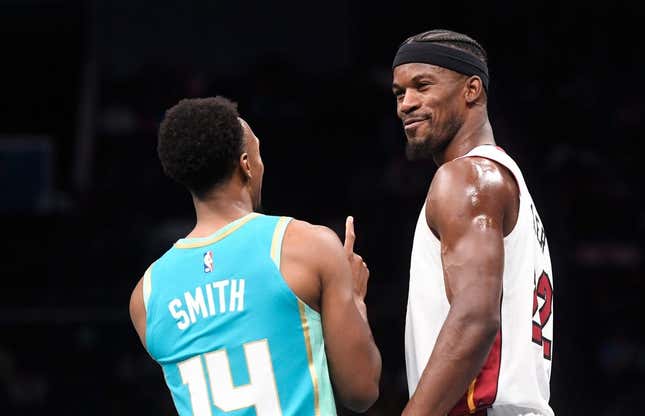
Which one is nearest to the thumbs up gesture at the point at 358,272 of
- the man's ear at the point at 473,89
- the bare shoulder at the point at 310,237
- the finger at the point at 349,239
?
the finger at the point at 349,239

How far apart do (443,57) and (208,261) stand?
989 millimetres

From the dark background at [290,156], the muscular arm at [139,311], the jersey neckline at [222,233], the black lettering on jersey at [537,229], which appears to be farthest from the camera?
the dark background at [290,156]

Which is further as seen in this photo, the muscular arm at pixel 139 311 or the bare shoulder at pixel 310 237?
the muscular arm at pixel 139 311

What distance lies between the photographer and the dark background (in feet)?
26.6

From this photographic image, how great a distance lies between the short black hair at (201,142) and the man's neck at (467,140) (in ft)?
2.37

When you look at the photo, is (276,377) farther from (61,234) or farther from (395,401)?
(61,234)

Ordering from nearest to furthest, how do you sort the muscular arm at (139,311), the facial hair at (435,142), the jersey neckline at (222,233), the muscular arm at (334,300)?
the muscular arm at (334,300) < the jersey neckline at (222,233) < the muscular arm at (139,311) < the facial hair at (435,142)

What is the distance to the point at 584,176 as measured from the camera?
913cm

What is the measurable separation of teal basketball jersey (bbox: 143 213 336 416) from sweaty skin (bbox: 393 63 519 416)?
0.31 meters

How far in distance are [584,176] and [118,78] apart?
572 cm

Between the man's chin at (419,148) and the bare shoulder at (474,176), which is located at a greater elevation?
the man's chin at (419,148)

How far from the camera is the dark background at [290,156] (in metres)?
8.11

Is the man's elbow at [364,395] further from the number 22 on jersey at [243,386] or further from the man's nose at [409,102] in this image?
the man's nose at [409,102]

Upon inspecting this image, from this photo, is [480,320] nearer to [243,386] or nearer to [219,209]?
[243,386]
